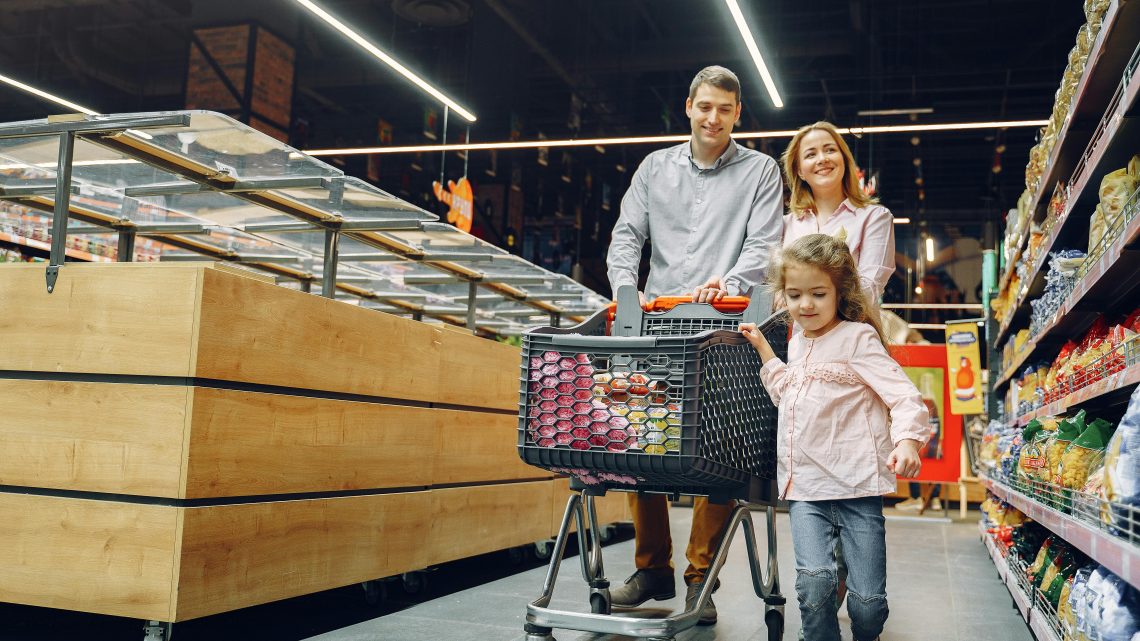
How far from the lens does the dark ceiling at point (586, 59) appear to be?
11.3 m

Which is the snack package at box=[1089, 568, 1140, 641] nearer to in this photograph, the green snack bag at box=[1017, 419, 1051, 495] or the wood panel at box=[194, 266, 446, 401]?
the green snack bag at box=[1017, 419, 1051, 495]

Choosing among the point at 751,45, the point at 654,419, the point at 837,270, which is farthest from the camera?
→ the point at 751,45

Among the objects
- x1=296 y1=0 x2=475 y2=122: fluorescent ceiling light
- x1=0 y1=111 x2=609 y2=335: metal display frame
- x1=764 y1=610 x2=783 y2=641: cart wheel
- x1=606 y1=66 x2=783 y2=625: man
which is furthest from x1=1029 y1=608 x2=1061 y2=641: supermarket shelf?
x1=296 y1=0 x2=475 y2=122: fluorescent ceiling light

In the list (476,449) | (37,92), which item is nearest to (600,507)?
(476,449)

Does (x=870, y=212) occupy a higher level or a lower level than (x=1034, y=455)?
higher

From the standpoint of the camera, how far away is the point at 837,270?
2.30 meters

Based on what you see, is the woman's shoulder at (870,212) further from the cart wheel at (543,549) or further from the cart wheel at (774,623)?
the cart wheel at (543,549)

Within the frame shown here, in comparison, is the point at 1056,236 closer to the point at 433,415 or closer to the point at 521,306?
Result: the point at 433,415

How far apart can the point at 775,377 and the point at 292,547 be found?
1481mm

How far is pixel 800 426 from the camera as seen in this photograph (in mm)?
2262

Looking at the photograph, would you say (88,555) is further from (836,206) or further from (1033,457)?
(1033,457)

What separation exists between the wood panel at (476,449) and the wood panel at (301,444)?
8 centimetres

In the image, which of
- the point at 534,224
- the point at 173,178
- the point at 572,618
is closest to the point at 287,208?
the point at 173,178

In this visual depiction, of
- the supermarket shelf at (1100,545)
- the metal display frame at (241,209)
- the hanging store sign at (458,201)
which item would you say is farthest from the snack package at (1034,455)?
the hanging store sign at (458,201)
